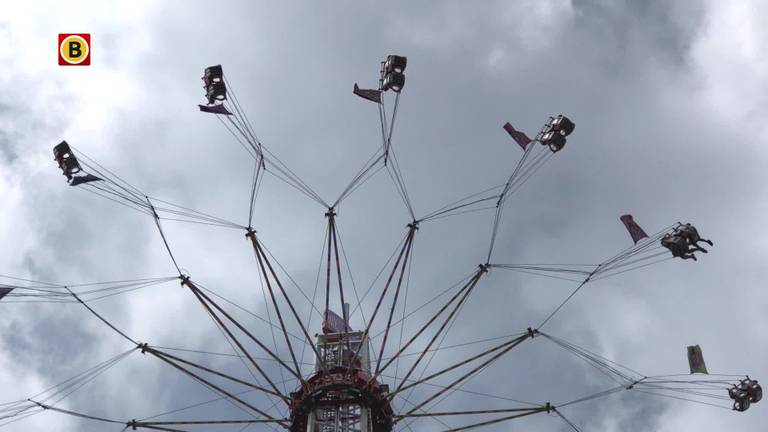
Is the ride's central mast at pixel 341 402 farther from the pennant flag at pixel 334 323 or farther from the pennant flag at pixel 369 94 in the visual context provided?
the pennant flag at pixel 369 94

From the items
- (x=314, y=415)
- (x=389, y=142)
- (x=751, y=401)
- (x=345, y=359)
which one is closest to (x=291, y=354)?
(x=314, y=415)

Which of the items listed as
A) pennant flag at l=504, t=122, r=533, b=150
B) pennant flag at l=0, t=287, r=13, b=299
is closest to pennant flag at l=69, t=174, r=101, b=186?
pennant flag at l=0, t=287, r=13, b=299

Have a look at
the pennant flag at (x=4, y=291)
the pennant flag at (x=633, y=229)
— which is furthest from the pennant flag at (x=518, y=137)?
the pennant flag at (x=4, y=291)

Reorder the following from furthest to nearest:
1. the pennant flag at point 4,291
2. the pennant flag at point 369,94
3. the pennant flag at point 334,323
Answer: the pennant flag at point 334,323 → the pennant flag at point 369,94 → the pennant flag at point 4,291

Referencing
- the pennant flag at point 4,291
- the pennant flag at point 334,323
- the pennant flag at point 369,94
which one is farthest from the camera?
the pennant flag at point 334,323

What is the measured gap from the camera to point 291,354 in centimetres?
3472

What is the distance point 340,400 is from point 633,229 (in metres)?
17.3

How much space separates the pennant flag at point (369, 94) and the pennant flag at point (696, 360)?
2179cm

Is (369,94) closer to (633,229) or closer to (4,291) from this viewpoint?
(633,229)

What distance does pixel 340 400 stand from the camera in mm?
35969

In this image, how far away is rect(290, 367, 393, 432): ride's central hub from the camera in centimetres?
3519

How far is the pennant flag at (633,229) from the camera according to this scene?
38.6 metres

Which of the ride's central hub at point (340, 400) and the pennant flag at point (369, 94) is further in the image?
the pennant flag at point (369, 94)

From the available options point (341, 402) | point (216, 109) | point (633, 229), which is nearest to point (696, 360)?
point (633, 229)
